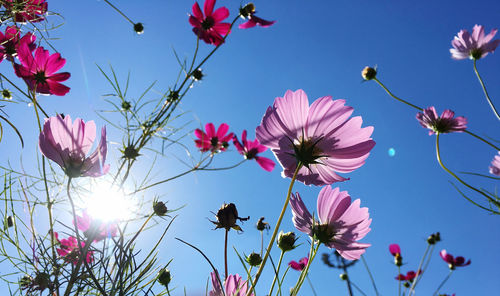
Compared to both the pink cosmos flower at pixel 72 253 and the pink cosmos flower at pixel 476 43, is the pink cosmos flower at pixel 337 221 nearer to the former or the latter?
the pink cosmos flower at pixel 72 253

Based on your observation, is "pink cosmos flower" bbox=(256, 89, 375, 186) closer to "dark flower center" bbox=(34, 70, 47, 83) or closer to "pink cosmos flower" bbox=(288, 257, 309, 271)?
"pink cosmos flower" bbox=(288, 257, 309, 271)

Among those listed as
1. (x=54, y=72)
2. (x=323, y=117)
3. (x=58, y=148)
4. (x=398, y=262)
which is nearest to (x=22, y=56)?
(x=54, y=72)

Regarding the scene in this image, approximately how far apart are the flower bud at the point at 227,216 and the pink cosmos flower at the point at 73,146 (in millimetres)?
186

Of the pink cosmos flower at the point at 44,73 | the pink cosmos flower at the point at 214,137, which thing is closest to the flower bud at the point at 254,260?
the pink cosmos flower at the point at 44,73

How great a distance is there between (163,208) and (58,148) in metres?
0.29

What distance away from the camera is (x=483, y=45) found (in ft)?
4.87

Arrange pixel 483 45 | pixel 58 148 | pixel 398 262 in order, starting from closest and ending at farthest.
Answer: pixel 58 148
pixel 483 45
pixel 398 262

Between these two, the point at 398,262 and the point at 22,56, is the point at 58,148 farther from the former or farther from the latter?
the point at 398,262

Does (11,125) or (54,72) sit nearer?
(11,125)

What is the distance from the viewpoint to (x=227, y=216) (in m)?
0.52

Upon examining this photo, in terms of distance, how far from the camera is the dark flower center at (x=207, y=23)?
3.45 feet

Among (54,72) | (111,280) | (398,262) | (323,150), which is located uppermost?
(54,72)

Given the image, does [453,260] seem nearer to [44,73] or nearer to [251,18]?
[251,18]

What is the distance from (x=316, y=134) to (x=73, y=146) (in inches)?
11.5
